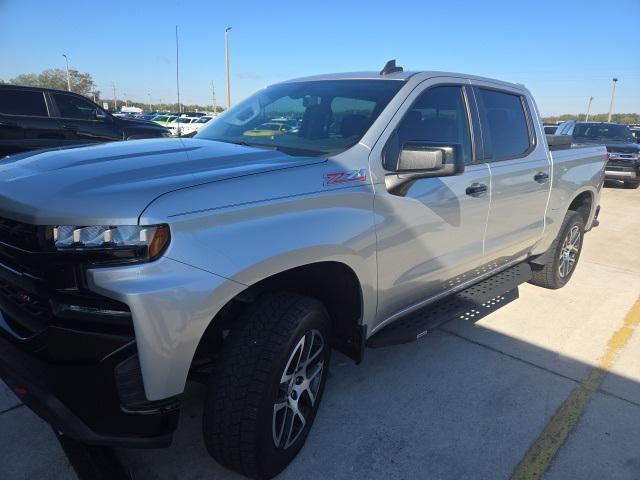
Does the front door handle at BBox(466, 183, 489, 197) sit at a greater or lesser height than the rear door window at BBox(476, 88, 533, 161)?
lesser

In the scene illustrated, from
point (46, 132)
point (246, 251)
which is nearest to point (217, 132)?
point (246, 251)

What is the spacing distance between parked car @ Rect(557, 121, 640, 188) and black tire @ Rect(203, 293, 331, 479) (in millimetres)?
12780

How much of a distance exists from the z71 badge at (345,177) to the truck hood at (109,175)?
108mm

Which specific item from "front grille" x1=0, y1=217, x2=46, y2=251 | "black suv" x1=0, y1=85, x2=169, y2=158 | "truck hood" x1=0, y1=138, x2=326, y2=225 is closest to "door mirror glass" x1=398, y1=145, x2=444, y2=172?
"truck hood" x1=0, y1=138, x2=326, y2=225

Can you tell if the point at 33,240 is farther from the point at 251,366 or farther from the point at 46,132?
the point at 46,132

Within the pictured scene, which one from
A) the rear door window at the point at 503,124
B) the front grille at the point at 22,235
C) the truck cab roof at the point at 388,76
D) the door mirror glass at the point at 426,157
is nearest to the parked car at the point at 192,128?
the truck cab roof at the point at 388,76

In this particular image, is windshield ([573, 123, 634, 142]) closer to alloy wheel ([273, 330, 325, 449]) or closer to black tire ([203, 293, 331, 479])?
alloy wheel ([273, 330, 325, 449])

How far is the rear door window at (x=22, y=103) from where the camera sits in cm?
888

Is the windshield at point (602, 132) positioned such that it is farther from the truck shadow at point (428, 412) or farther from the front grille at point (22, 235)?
the front grille at point (22, 235)

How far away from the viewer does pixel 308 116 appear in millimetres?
3191

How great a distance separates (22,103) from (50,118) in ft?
1.63

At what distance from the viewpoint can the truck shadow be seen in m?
2.49

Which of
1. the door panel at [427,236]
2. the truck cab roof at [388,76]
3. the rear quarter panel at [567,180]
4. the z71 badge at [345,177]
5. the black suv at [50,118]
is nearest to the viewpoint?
the z71 badge at [345,177]

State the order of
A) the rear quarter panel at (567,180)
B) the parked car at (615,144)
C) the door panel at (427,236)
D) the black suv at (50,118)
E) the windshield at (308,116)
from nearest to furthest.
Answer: the door panel at (427,236), the windshield at (308,116), the rear quarter panel at (567,180), the black suv at (50,118), the parked car at (615,144)
